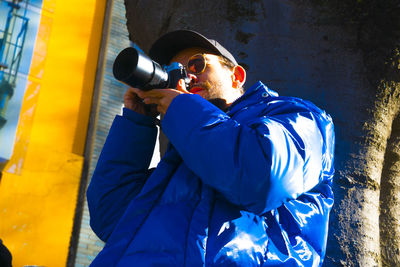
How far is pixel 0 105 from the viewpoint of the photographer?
18.0 feet

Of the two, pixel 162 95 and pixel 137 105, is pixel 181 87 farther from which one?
pixel 137 105

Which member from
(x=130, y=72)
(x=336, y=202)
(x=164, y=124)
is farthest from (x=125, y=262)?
(x=336, y=202)

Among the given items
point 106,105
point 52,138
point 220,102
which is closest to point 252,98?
point 220,102

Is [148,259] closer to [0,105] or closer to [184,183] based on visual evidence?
[184,183]

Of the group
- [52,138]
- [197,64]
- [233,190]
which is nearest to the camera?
[233,190]

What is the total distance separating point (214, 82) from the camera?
1.79 metres

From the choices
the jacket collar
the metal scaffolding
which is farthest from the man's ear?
the metal scaffolding

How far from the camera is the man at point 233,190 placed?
117cm

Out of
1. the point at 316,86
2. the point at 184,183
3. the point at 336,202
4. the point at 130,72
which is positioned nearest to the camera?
the point at 184,183

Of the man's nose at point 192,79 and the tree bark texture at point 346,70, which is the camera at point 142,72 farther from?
the tree bark texture at point 346,70

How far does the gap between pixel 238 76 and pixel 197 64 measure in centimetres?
21

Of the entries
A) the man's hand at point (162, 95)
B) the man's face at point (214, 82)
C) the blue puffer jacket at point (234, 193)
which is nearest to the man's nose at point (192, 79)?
the man's face at point (214, 82)

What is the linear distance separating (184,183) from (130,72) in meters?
0.41

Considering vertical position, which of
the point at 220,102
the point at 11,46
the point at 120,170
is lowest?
the point at 11,46
